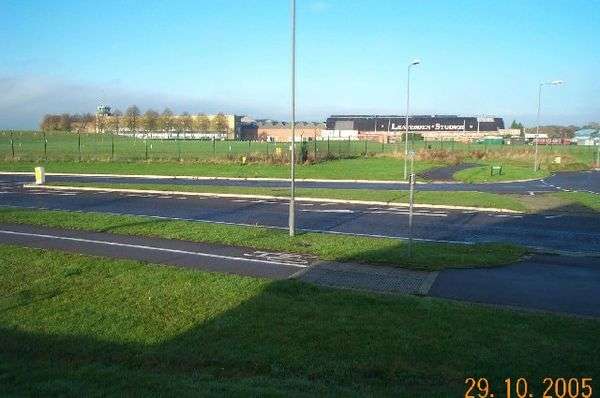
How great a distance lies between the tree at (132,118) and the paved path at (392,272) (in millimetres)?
83135

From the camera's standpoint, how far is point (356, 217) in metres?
18.8

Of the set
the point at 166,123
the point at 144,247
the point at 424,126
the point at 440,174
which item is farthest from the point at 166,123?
the point at 144,247

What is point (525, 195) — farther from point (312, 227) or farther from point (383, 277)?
point (383, 277)

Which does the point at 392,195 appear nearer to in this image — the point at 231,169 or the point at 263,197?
the point at 263,197

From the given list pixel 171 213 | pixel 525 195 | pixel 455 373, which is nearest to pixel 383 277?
pixel 455 373

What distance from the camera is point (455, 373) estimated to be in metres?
6.34

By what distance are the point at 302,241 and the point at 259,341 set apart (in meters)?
6.66

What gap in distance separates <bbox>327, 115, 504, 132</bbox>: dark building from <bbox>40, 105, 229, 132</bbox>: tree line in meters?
25.5

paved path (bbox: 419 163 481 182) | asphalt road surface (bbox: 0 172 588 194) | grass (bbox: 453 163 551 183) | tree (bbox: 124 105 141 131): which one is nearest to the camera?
asphalt road surface (bbox: 0 172 588 194)

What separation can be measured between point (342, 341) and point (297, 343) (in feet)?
1.90

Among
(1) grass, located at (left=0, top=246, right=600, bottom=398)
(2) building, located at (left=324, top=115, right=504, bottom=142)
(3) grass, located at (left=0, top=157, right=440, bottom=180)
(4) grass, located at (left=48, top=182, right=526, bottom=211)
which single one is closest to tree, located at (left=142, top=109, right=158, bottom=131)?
(2) building, located at (left=324, top=115, right=504, bottom=142)

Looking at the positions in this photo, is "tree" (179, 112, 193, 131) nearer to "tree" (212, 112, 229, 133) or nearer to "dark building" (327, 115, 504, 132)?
"tree" (212, 112, 229, 133)

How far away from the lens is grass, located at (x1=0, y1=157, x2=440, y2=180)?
115ft
